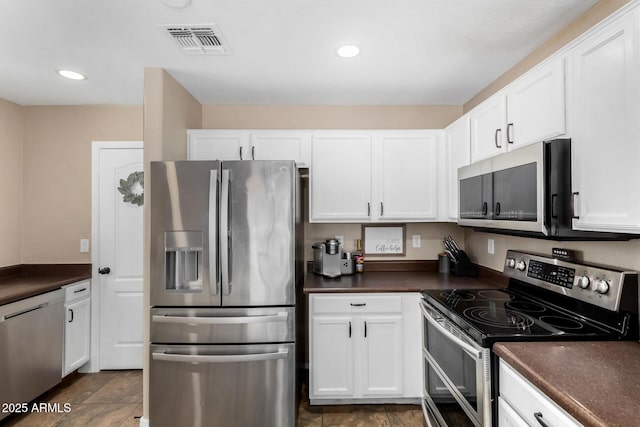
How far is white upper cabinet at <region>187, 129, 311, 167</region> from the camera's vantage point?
2.78 m

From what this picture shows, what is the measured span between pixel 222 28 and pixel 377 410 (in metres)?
2.78

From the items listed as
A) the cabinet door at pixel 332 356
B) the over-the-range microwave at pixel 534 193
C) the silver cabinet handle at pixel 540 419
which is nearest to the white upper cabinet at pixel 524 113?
the over-the-range microwave at pixel 534 193

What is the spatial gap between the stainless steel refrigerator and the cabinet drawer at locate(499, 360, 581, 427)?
125 cm

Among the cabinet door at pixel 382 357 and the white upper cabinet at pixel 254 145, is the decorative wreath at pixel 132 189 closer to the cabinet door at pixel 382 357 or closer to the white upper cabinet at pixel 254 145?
the white upper cabinet at pixel 254 145

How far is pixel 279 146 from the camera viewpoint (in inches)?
110

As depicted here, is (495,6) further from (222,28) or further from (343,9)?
(222,28)

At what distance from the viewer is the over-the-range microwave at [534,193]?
146 centimetres

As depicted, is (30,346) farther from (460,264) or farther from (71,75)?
(460,264)

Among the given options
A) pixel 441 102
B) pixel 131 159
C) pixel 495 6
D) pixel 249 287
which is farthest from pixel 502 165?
pixel 131 159

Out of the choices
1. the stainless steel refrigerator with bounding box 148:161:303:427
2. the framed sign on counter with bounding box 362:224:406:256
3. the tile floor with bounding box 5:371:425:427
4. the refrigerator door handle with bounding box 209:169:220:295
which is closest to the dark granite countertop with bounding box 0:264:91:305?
the tile floor with bounding box 5:371:425:427

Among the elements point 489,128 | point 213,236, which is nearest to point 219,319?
point 213,236

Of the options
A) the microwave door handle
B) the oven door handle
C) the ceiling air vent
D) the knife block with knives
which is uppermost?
the ceiling air vent

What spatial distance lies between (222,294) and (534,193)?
6.08 ft

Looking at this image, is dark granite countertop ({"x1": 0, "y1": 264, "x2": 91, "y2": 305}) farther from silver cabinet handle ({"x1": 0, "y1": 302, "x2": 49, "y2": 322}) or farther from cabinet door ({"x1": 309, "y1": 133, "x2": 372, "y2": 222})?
cabinet door ({"x1": 309, "y1": 133, "x2": 372, "y2": 222})
